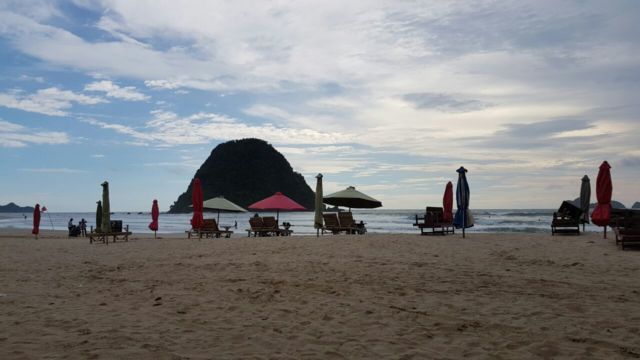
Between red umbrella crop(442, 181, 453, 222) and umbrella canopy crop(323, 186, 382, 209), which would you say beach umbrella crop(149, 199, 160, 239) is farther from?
red umbrella crop(442, 181, 453, 222)

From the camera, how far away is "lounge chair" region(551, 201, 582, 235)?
1769 centimetres

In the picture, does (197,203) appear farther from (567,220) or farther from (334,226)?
(567,220)

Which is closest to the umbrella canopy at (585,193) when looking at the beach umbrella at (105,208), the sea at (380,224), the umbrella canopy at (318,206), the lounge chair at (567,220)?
the lounge chair at (567,220)

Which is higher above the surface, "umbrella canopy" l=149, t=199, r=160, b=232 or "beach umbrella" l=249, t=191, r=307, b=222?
"beach umbrella" l=249, t=191, r=307, b=222

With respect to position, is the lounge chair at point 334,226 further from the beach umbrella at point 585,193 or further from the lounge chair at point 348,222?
the beach umbrella at point 585,193

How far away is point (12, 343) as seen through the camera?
15.2ft

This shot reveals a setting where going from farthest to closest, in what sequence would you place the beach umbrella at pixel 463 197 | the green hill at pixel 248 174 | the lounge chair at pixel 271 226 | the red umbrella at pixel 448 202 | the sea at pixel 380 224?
the green hill at pixel 248 174 → the sea at pixel 380 224 → the lounge chair at pixel 271 226 → the red umbrella at pixel 448 202 → the beach umbrella at pixel 463 197

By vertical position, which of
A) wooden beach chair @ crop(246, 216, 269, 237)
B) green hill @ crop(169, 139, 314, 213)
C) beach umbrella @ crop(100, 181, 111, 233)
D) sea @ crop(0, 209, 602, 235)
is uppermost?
green hill @ crop(169, 139, 314, 213)

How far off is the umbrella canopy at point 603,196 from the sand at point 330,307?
2.33 metres

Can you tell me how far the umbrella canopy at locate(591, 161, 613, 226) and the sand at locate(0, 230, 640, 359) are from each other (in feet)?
7.66

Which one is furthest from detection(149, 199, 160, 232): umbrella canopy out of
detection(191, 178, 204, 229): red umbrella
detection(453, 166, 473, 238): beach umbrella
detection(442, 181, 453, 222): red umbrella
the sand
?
detection(453, 166, 473, 238): beach umbrella

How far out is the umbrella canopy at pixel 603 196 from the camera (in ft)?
45.1

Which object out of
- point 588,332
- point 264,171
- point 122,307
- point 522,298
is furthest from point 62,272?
point 264,171

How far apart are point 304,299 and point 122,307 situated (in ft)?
→ 7.81
